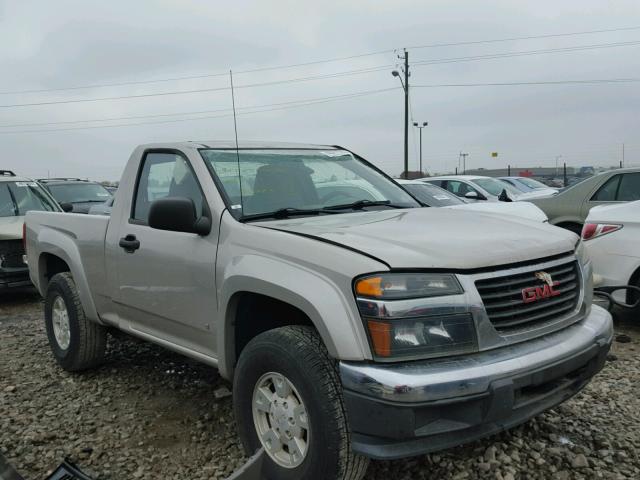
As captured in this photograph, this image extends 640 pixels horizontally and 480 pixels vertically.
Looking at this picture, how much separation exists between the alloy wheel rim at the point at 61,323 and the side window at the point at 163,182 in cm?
128

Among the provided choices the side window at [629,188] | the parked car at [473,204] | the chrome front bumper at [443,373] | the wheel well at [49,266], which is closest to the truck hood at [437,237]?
the chrome front bumper at [443,373]

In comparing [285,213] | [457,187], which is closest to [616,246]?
[285,213]

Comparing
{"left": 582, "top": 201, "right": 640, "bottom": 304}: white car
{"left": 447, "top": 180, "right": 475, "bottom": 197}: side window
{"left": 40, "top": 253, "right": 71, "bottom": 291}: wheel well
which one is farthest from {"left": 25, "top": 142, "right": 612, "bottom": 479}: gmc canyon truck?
{"left": 447, "top": 180, "right": 475, "bottom": 197}: side window

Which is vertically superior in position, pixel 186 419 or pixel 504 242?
pixel 504 242

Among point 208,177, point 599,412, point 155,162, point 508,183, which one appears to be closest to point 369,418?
point 208,177

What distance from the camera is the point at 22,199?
817 centimetres

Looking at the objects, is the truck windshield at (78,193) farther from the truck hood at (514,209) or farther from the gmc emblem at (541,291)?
the gmc emblem at (541,291)

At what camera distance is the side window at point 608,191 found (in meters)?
7.54

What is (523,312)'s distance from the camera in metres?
2.40

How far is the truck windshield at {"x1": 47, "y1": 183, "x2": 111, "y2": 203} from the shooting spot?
12.6m

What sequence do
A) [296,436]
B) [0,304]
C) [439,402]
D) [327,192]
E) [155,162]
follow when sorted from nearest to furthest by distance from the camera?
[439,402] < [296,436] < [327,192] < [155,162] < [0,304]

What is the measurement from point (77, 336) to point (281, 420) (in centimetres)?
243

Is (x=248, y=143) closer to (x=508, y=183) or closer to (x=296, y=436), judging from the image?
(x=296, y=436)

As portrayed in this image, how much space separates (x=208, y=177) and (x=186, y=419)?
1.58 meters
